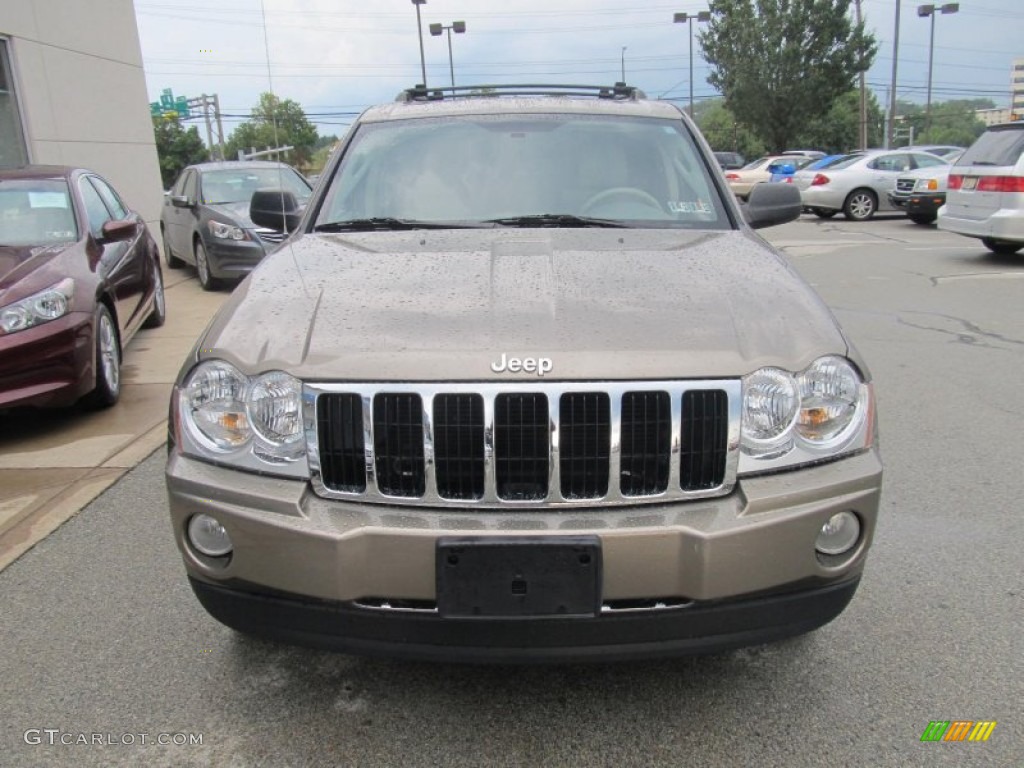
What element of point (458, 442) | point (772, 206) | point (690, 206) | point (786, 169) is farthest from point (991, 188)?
point (786, 169)

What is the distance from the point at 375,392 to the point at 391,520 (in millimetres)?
325

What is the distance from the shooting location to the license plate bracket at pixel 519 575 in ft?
6.57

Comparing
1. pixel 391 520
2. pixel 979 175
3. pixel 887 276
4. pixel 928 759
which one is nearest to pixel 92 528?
pixel 391 520

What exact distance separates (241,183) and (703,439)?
10.2m

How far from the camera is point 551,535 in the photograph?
2.02 metres

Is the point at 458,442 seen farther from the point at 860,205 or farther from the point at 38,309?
the point at 860,205

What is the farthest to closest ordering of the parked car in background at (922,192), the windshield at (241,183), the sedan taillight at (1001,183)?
the parked car in background at (922,192) < the windshield at (241,183) < the sedan taillight at (1001,183)

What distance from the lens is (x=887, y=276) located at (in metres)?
11.1

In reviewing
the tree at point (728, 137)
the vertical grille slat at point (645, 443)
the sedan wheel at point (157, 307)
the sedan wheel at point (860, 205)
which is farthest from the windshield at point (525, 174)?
the tree at point (728, 137)

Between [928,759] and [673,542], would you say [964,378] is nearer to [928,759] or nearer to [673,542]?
[928,759]

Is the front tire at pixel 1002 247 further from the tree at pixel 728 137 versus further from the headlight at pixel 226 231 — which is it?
the tree at pixel 728 137

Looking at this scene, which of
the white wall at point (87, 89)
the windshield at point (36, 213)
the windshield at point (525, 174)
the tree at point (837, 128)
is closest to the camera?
the windshield at point (525, 174)

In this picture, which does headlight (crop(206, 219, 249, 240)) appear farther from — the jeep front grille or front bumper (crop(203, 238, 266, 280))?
the jeep front grille

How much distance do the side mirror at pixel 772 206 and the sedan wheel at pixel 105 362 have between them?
3.94 meters
